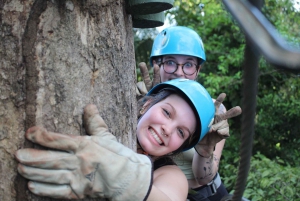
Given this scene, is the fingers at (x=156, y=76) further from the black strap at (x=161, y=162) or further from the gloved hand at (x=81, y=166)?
the gloved hand at (x=81, y=166)

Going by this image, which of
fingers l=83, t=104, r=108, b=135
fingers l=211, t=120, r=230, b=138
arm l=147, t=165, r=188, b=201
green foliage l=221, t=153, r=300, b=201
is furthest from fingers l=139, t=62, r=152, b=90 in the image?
green foliage l=221, t=153, r=300, b=201

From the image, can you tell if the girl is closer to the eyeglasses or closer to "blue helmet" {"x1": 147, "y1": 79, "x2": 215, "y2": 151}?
"blue helmet" {"x1": 147, "y1": 79, "x2": 215, "y2": 151}

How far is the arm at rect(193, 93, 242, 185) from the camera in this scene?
2.37 m

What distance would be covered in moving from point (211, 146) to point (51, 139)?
144cm

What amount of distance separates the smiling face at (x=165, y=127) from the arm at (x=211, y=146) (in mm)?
345

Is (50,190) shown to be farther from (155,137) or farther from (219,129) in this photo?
(219,129)

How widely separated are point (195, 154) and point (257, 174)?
250 cm

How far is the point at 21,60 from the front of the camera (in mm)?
1256

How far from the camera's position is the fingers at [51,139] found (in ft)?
4.00

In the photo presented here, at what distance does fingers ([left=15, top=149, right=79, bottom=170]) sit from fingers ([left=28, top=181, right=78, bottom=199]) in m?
0.06

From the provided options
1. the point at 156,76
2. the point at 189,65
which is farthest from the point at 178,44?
the point at 156,76

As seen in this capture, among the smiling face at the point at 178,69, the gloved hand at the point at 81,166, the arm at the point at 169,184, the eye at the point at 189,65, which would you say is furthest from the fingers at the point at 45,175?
the eye at the point at 189,65

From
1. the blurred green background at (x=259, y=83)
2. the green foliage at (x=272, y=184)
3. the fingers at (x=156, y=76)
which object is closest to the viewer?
the fingers at (x=156, y=76)

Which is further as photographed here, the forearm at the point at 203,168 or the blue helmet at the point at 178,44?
the blue helmet at the point at 178,44
